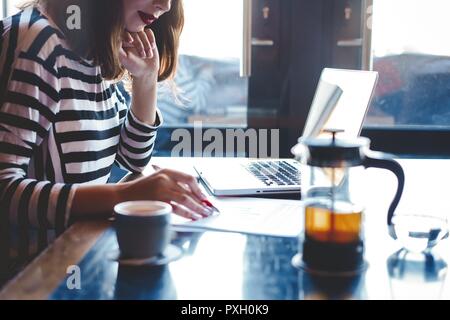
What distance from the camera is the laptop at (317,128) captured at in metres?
1.20

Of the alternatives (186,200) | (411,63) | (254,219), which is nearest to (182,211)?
(186,200)

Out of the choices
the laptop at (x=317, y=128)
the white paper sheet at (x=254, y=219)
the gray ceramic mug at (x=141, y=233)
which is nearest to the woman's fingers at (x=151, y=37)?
the laptop at (x=317, y=128)

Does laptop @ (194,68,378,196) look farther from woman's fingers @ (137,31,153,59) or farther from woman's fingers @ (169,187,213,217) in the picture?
woman's fingers @ (137,31,153,59)

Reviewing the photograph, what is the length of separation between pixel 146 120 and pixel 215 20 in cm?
80

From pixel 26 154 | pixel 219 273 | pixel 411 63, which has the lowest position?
pixel 219 273

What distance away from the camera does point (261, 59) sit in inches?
87.2

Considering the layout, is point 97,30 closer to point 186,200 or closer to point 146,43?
point 146,43

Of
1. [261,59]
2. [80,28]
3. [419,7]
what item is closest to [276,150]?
[261,59]

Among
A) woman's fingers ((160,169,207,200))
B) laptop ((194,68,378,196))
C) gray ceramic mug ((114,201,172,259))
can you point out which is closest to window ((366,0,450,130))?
laptop ((194,68,378,196))

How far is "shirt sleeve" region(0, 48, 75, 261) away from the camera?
0.97 m

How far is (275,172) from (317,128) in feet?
0.62

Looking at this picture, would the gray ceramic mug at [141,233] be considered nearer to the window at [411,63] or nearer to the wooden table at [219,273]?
the wooden table at [219,273]

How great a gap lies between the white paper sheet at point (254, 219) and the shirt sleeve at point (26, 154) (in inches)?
8.3

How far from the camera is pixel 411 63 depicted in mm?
2229
